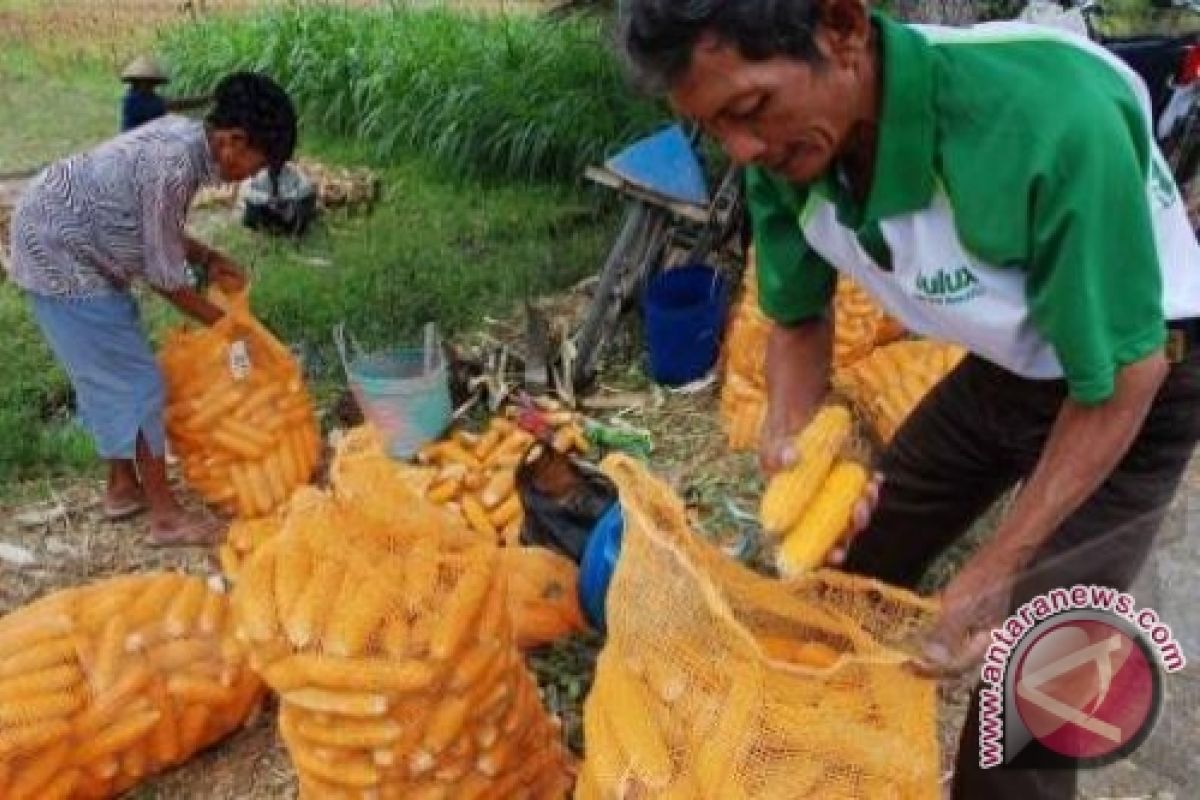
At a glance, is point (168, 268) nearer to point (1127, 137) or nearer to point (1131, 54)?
point (1127, 137)

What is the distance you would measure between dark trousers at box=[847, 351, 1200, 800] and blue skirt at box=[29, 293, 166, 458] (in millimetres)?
→ 2566

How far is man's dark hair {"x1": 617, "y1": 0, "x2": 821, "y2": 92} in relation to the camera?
4.81ft

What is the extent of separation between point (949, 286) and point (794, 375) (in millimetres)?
639

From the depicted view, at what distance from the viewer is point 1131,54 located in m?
5.19

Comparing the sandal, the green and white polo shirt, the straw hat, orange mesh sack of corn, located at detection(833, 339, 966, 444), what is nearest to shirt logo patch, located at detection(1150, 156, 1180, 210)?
the green and white polo shirt

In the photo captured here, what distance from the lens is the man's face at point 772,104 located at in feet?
4.99

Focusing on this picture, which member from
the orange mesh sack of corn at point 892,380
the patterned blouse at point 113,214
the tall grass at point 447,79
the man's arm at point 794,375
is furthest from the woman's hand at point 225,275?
the tall grass at point 447,79

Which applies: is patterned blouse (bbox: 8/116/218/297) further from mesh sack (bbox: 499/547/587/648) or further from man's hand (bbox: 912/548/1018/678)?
man's hand (bbox: 912/548/1018/678)

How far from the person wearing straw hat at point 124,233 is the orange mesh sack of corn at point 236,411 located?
11 centimetres

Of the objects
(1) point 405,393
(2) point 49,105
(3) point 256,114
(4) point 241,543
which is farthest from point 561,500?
(2) point 49,105

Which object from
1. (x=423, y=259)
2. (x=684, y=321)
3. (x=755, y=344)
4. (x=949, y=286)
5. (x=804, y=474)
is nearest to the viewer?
(x=949, y=286)

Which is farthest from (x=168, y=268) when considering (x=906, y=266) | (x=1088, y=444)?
(x=1088, y=444)

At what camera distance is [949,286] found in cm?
177

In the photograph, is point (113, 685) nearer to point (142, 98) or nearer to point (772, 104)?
point (772, 104)
